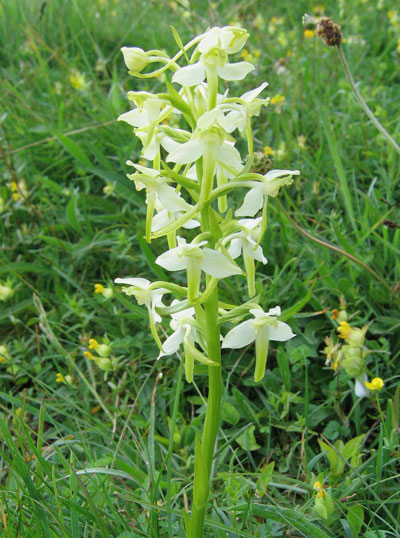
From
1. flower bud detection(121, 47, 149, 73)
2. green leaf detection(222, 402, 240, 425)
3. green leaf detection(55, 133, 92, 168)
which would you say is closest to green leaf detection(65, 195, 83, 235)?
green leaf detection(55, 133, 92, 168)

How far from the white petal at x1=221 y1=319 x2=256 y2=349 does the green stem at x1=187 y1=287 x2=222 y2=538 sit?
0.03 m

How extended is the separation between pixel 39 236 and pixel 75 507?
1.40 metres

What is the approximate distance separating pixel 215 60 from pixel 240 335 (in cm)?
59

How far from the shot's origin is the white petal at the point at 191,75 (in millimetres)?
1153

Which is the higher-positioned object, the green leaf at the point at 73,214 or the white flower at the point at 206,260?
the white flower at the point at 206,260

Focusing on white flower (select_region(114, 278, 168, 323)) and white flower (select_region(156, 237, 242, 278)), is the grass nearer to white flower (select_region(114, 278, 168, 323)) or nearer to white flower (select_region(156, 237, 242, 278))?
white flower (select_region(114, 278, 168, 323))

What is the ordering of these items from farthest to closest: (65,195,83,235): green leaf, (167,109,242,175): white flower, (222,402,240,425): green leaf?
(65,195,83,235): green leaf, (222,402,240,425): green leaf, (167,109,242,175): white flower

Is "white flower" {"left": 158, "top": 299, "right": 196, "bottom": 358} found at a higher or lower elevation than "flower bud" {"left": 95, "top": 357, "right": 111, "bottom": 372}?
higher

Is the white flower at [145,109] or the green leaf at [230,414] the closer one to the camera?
the white flower at [145,109]

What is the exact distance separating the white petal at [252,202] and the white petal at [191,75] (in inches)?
10.2

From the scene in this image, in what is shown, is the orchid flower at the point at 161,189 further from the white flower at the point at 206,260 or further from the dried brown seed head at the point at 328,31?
the dried brown seed head at the point at 328,31

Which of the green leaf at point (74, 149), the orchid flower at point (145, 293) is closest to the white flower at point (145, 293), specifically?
the orchid flower at point (145, 293)

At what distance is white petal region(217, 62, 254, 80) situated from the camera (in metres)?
1.20

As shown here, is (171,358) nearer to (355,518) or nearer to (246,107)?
(355,518)
